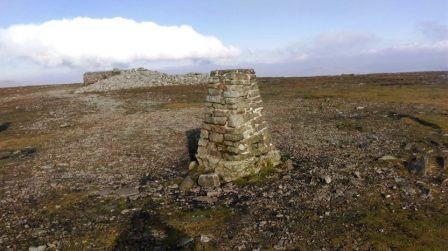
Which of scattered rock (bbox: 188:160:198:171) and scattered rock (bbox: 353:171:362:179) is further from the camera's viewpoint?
scattered rock (bbox: 188:160:198:171)

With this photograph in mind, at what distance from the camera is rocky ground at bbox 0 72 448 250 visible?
10.5 meters

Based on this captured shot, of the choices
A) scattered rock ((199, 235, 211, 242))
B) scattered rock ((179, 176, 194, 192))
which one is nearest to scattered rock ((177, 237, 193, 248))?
scattered rock ((199, 235, 211, 242))

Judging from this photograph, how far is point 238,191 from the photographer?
44.8 feet

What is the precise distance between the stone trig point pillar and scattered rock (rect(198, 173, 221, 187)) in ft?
0.13

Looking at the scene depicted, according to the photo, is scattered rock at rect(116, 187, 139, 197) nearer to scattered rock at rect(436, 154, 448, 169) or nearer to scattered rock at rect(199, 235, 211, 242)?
scattered rock at rect(199, 235, 211, 242)

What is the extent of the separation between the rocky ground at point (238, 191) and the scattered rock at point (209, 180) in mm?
306

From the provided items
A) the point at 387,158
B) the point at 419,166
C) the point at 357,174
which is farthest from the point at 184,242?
the point at 387,158

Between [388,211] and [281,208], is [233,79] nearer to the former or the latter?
[281,208]

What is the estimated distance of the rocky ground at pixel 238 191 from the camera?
10469mm

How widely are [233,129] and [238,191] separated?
245 cm

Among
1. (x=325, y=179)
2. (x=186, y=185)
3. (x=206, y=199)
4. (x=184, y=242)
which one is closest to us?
(x=184, y=242)

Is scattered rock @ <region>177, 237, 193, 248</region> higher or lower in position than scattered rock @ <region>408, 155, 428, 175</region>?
lower

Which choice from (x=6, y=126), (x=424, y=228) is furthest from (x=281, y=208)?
(x=6, y=126)

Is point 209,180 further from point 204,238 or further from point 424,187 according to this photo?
point 424,187
